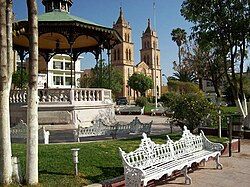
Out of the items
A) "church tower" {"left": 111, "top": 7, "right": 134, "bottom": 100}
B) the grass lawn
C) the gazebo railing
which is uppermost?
"church tower" {"left": 111, "top": 7, "right": 134, "bottom": 100}

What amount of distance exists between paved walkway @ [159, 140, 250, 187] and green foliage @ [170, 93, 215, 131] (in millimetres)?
2526

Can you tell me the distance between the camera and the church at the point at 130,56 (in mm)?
102319

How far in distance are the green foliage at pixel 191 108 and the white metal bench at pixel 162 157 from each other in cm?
318

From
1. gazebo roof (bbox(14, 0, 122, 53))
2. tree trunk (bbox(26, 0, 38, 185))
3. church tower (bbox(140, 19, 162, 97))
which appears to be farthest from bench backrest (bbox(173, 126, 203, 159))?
church tower (bbox(140, 19, 162, 97))

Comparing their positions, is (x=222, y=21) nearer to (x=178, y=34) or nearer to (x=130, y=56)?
(x=178, y=34)

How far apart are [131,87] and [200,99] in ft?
267

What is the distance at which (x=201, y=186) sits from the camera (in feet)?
24.0

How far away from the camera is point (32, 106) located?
6.45 metres

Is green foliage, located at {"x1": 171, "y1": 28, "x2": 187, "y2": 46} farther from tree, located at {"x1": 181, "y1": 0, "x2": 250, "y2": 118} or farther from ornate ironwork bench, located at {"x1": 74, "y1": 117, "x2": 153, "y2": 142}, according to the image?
ornate ironwork bench, located at {"x1": 74, "y1": 117, "x2": 153, "y2": 142}

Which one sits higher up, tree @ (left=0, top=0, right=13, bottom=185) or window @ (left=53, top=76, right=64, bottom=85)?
window @ (left=53, top=76, right=64, bottom=85)

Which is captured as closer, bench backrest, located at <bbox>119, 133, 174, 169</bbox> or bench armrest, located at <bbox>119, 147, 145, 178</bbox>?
bench armrest, located at <bbox>119, 147, 145, 178</bbox>

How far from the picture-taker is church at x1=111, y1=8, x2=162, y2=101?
102 m

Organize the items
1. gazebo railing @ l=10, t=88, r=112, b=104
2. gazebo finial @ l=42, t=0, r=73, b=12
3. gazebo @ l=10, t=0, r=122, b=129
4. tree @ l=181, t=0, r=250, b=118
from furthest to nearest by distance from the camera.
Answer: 1. gazebo finial @ l=42, t=0, r=73, b=12
2. tree @ l=181, t=0, r=250, b=118
3. gazebo railing @ l=10, t=88, r=112, b=104
4. gazebo @ l=10, t=0, r=122, b=129

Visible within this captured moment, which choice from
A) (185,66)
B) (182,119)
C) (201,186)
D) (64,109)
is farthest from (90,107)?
(185,66)
